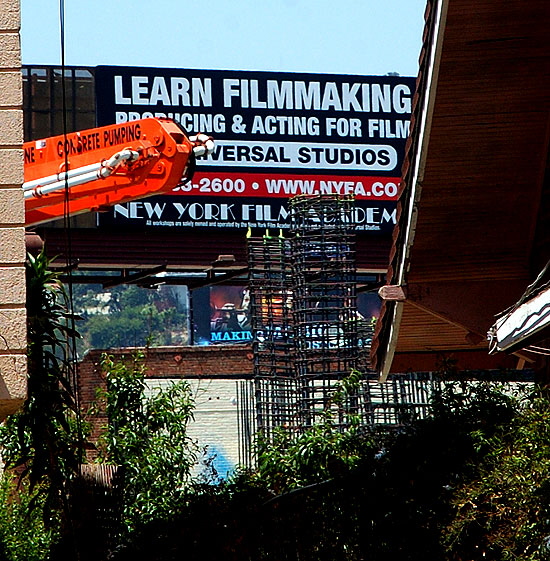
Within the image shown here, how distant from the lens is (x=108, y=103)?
1344 inches

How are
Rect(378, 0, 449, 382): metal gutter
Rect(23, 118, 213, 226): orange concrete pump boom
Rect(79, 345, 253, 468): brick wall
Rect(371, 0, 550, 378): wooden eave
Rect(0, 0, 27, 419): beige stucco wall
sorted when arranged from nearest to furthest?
Rect(0, 0, 27, 419): beige stucco wall → Rect(378, 0, 449, 382): metal gutter → Rect(371, 0, 550, 378): wooden eave → Rect(23, 118, 213, 226): orange concrete pump boom → Rect(79, 345, 253, 468): brick wall

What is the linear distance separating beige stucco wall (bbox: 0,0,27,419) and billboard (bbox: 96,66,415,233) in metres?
22.4

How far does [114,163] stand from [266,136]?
10550 millimetres

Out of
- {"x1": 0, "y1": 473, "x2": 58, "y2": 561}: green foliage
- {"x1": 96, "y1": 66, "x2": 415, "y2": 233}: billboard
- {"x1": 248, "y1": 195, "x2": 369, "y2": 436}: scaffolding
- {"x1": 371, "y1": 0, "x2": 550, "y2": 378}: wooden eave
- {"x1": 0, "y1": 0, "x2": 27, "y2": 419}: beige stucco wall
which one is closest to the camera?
{"x1": 0, "y1": 0, "x2": 27, "y2": 419}: beige stucco wall

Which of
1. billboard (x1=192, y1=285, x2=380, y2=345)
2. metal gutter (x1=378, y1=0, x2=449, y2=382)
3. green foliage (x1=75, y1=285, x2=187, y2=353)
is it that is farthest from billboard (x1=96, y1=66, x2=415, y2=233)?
green foliage (x1=75, y1=285, x2=187, y2=353)

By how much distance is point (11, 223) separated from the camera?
1080 centimetres

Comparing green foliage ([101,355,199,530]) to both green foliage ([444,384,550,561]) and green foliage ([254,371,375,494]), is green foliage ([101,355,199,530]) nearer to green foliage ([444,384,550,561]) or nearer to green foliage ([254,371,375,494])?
green foliage ([254,371,375,494])

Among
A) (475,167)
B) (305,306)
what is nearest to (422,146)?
(475,167)

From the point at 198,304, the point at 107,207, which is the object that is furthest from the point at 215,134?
the point at 198,304

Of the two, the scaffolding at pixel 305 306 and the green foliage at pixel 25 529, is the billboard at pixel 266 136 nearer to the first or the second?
the scaffolding at pixel 305 306

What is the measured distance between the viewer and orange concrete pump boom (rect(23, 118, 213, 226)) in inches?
979

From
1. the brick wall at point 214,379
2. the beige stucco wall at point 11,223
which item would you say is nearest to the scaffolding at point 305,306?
the brick wall at point 214,379

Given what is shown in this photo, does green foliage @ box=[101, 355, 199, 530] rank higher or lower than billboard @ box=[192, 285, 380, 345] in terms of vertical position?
lower

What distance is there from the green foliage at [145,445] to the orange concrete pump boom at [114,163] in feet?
21.7
